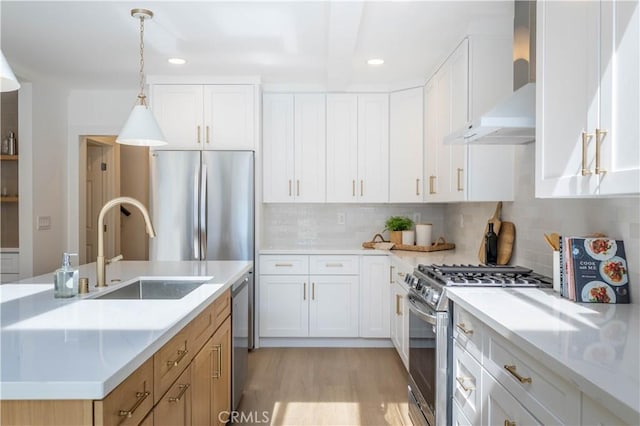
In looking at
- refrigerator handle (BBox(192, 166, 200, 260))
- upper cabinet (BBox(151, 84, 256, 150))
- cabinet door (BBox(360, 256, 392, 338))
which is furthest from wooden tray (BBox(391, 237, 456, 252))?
refrigerator handle (BBox(192, 166, 200, 260))

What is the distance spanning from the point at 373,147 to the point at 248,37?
171 cm

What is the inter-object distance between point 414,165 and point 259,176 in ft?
4.83

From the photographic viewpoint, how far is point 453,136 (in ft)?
8.35

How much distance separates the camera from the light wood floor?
9.35 ft

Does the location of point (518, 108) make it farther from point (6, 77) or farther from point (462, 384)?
point (6, 77)

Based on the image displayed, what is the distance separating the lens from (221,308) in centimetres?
237

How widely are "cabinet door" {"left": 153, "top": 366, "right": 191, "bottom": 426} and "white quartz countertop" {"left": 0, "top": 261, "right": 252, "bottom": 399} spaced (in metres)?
0.22

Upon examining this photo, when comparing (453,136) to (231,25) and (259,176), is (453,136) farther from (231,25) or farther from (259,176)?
(259,176)

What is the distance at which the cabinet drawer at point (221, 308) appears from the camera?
225 cm

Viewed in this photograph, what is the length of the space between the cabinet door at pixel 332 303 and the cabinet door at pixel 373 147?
2.80ft

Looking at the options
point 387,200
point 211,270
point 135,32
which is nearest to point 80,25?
point 135,32

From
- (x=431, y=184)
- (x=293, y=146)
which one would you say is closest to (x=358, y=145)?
(x=293, y=146)

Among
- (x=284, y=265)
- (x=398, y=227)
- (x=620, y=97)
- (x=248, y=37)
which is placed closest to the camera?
(x=620, y=97)
